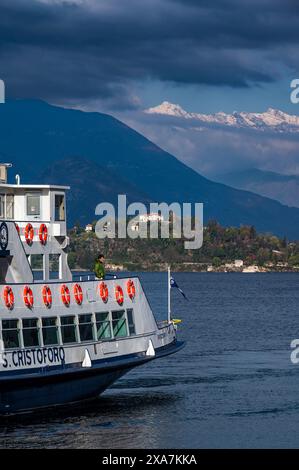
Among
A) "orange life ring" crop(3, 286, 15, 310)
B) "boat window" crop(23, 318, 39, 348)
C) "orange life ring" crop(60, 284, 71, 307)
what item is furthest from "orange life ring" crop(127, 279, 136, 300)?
"orange life ring" crop(3, 286, 15, 310)

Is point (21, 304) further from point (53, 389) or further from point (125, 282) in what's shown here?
point (125, 282)

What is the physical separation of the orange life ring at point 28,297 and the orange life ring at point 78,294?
2.46 meters

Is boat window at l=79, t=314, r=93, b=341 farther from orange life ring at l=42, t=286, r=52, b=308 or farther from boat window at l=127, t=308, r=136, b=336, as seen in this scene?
boat window at l=127, t=308, r=136, b=336

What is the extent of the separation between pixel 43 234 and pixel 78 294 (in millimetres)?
3239

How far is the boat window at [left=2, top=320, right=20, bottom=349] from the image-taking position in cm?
3891

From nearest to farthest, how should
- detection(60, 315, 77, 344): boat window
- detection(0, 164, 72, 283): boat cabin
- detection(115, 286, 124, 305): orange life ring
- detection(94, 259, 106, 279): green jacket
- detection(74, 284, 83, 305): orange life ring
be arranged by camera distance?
detection(60, 315, 77, 344): boat window → detection(0, 164, 72, 283): boat cabin → detection(74, 284, 83, 305): orange life ring → detection(94, 259, 106, 279): green jacket → detection(115, 286, 124, 305): orange life ring

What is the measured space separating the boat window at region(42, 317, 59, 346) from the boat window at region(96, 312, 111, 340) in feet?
7.99

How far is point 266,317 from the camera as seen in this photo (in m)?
106

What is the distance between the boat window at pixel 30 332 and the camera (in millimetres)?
39750

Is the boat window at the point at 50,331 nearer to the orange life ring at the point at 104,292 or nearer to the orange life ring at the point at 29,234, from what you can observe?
the orange life ring at the point at 104,292

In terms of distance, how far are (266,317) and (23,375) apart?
69281 millimetres

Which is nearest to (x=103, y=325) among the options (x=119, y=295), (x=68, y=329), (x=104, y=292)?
(x=104, y=292)

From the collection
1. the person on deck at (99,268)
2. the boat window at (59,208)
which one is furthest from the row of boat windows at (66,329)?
the boat window at (59,208)
